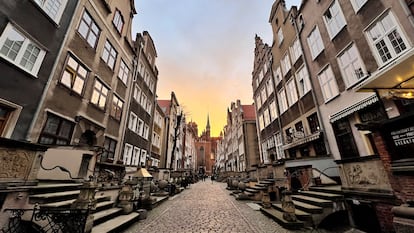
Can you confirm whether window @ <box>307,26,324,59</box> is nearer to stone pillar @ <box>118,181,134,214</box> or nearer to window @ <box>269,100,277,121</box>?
window @ <box>269,100,277,121</box>

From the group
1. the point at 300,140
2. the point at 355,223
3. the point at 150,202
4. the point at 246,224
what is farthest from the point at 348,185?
the point at 150,202

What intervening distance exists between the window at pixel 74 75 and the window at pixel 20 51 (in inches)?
55.2

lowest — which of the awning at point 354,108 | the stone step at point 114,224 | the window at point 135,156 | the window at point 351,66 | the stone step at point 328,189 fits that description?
the stone step at point 114,224

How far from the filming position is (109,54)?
13.3 metres

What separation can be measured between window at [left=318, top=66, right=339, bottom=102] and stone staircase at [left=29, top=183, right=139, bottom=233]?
44.3 feet

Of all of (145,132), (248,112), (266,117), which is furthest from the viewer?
(248,112)

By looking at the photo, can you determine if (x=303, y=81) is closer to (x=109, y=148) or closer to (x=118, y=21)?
(x=109, y=148)

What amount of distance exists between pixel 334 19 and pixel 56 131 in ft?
59.3

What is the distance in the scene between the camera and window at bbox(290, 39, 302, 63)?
49.9 ft

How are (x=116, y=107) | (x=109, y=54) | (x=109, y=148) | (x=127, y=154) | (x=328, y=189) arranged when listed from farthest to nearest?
(x=127, y=154) < (x=116, y=107) < (x=109, y=54) < (x=109, y=148) < (x=328, y=189)

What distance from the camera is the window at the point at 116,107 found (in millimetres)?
13578

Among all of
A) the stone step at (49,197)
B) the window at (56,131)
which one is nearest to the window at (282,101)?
the stone step at (49,197)

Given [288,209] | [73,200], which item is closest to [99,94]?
[73,200]

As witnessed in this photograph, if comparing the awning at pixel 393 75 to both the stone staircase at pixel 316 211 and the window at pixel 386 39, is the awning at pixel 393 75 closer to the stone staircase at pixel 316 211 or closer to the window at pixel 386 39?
the window at pixel 386 39
